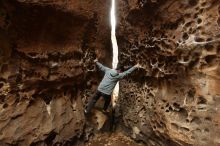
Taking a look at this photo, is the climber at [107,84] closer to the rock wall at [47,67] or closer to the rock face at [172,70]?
the rock wall at [47,67]

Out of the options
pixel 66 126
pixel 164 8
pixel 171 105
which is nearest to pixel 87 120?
pixel 66 126

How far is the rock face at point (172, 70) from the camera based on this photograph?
153 inches

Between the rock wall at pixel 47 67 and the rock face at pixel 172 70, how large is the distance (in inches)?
36.4

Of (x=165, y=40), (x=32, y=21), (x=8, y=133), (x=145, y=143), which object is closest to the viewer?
(x=8, y=133)

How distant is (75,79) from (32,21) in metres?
1.50

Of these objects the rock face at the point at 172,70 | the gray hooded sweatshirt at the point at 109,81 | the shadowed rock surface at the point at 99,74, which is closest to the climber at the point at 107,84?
the gray hooded sweatshirt at the point at 109,81

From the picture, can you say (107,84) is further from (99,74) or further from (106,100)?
(99,74)

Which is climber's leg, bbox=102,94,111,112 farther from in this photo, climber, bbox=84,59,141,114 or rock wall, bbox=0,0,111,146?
rock wall, bbox=0,0,111,146

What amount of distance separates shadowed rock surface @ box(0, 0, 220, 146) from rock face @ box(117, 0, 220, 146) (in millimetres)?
16

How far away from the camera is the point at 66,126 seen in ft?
16.5

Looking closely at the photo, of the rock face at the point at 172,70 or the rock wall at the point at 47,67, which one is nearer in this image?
the rock face at the point at 172,70

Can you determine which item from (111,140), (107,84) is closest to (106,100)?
(107,84)

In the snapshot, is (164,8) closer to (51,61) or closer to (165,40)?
(165,40)

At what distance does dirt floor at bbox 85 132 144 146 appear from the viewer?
18.1 ft
